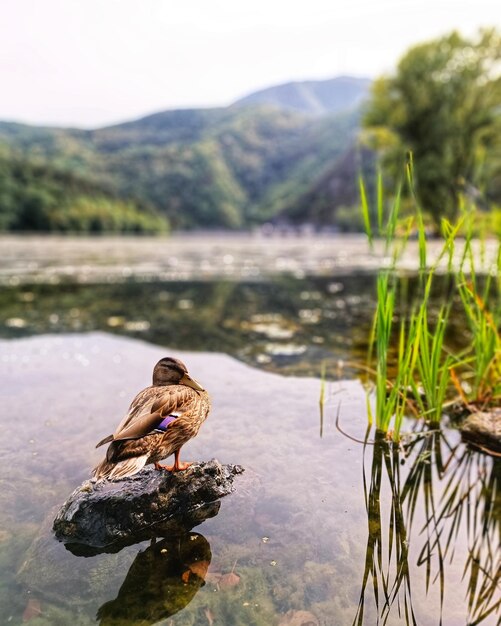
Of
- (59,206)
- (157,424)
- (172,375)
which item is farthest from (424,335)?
(59,206)

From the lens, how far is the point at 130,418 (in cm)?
296

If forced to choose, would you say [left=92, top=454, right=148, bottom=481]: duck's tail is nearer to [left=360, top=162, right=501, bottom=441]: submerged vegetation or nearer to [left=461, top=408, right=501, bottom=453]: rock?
[left=360, top=162, right=501, bottom=441]: submerged vegetation

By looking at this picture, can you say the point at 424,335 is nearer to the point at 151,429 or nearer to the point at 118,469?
the point at 151,429

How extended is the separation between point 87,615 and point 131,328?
22.6ft

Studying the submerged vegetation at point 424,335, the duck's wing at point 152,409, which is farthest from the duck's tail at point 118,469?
the submerged vegetation at point 424,335

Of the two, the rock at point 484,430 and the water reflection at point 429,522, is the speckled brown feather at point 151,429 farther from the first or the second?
the rock at point 484,430

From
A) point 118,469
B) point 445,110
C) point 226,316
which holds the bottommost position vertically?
point 226,316

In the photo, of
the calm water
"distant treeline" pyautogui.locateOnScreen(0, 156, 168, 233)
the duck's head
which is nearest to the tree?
the calm water

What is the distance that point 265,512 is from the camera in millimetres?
3127

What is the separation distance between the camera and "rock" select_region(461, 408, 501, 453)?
4191mm

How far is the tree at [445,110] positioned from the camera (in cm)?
2850

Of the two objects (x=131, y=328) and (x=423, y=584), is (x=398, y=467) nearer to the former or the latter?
(x=423, y=584)

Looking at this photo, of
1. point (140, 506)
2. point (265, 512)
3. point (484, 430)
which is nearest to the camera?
point (140, 506)

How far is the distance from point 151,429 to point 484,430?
304cm
